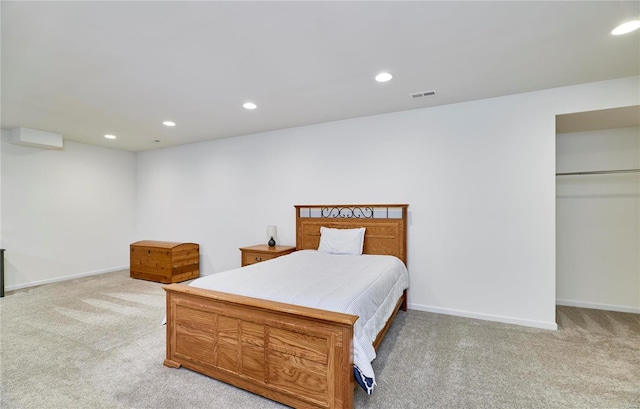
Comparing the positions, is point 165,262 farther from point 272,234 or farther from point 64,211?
point 64,211

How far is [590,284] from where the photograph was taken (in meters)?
3.71

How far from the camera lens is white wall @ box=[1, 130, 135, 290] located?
15.5 feet

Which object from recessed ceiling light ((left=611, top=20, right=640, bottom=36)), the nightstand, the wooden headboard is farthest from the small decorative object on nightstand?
recessed ceiling light ((left=611, top=20, right=640, bottom=36))

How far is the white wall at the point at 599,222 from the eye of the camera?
3535mm

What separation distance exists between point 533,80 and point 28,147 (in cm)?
→ 753

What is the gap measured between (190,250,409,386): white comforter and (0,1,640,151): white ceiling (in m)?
1.92

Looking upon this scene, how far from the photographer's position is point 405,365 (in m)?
2.40

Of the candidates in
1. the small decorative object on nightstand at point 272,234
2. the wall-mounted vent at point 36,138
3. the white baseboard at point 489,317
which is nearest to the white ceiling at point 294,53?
the wall-mounted vent at point 36,138

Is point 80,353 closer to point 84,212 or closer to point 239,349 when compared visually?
point 239,349

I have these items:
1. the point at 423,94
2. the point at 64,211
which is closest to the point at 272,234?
the point at 423,94

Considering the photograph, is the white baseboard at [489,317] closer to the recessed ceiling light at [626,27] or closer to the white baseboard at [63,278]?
the recessed ceiling light at [626,27]

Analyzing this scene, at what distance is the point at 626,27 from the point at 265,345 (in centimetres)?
347

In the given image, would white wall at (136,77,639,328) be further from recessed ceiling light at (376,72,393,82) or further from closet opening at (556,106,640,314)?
recessed ceiling light at (376,72,393,82)

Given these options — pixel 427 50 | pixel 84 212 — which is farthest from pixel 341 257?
pixel 84 212
